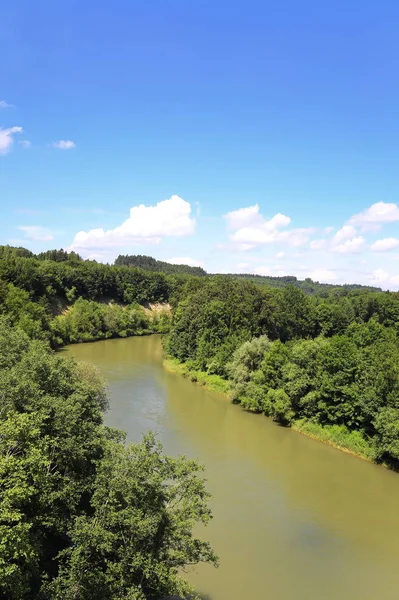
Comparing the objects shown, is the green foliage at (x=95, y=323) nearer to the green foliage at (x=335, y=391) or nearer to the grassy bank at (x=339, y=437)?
the green foliage at (x=335, y=391)

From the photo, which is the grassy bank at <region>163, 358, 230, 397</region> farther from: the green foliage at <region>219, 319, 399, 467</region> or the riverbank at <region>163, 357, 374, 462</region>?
the green foliage at <region>219, 319, 399, 467</region>

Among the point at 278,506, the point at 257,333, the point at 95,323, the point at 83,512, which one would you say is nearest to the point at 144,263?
the point at 95,323

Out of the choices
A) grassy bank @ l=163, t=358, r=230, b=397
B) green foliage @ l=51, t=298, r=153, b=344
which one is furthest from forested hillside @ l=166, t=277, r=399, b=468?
green foliage @ l=51, t=298, r=153, b=344

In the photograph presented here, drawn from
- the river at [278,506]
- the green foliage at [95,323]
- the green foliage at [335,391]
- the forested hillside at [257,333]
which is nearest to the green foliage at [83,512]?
the river at [278,506]

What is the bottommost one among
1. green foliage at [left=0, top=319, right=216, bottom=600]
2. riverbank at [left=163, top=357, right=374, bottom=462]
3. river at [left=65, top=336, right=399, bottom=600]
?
river at [left=65, top=336, right=399, bottom=600]

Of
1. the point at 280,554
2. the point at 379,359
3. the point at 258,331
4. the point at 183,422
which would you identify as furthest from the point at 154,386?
the point at 280,554

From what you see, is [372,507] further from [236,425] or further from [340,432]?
[236,425]

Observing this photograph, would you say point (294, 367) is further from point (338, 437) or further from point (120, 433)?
point (120, 433)
